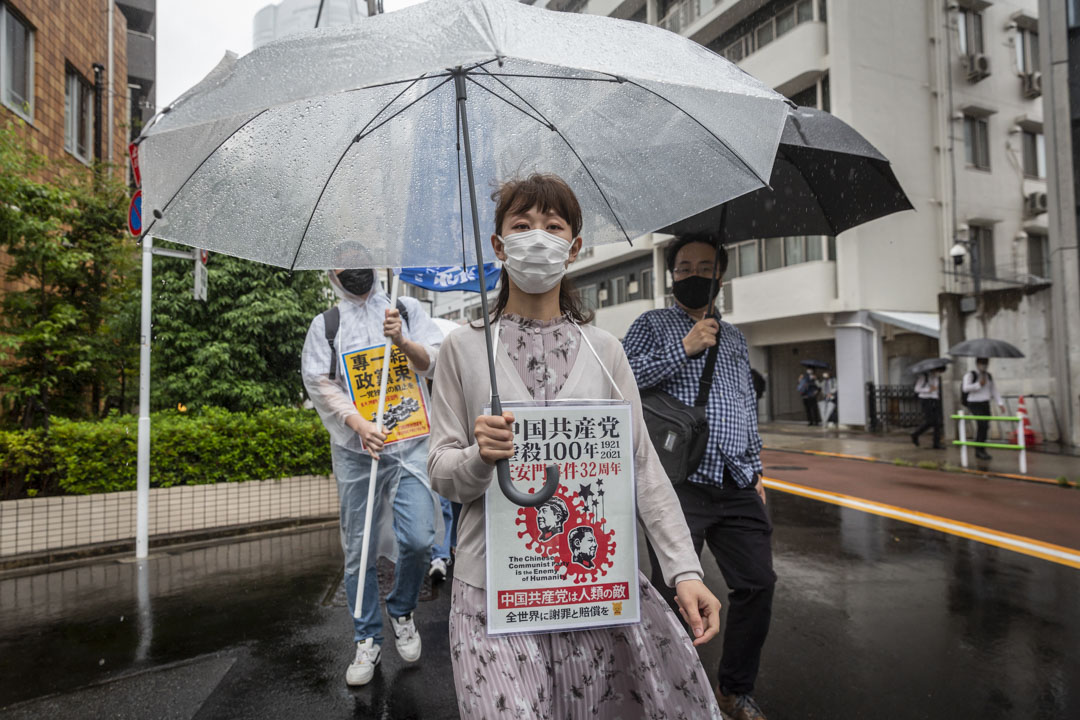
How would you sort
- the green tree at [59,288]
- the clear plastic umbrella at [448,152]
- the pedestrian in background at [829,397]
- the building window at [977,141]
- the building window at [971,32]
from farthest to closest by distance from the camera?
the building window at [977,141] → the building window at [971,32] → the pedestrian in background at [829,397] → the green tree at [59,288] → the clear plastic umbrella at [448,152]

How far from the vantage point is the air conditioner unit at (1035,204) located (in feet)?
68.2

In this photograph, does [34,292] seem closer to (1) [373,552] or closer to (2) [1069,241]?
(1) [373,552]

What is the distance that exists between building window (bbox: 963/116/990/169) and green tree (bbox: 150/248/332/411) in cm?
2016

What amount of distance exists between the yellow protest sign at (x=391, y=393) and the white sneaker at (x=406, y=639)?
3.07 ft

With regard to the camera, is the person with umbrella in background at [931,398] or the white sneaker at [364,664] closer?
the white sneaker at [364,664]

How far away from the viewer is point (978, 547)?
571 centimetres

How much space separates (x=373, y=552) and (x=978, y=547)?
16.6 ft

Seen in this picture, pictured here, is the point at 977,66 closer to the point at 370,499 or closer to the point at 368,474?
the point at 368,474

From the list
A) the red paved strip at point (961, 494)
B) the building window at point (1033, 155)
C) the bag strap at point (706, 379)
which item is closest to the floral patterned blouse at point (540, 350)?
the bag strap at point (706, 379)

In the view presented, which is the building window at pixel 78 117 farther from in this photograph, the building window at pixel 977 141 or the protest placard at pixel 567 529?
the building window at pixel 977 141

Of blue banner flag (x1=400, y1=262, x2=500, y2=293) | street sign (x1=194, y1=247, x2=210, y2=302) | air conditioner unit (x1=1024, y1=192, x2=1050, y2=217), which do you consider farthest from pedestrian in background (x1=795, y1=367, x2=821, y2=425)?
street sign (x1=194, y1=247, x2=210, y2=302)

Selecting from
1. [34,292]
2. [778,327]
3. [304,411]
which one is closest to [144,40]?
[34,292]

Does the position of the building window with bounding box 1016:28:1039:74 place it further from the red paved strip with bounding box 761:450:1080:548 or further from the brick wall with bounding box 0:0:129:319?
the brick wall with bounding box 0:0:129:319

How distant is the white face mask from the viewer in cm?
184
